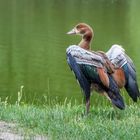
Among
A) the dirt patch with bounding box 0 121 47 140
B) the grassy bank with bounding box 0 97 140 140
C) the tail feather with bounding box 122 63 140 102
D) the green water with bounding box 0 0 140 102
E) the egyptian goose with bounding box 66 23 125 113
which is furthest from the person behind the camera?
the green water with bounding box 0 0 140 102

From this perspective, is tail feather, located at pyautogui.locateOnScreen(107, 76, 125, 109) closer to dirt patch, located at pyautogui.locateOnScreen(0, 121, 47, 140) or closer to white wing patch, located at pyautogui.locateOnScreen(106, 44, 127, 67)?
white wing patch, located at pyautogui.locateOnScreen(106, 44, 127, 67)

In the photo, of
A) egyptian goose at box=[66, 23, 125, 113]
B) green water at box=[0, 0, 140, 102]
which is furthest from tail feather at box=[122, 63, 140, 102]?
green water at box=[0, 0, 140, 102]

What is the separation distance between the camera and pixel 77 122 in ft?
25.8

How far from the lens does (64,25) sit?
41.9 metres

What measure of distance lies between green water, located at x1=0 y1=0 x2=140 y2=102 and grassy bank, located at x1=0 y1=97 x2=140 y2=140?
6255mm

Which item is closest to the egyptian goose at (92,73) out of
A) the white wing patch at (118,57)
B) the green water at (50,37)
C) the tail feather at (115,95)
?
the tail feather at (115,95)

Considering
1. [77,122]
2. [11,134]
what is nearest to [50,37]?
[77,122]

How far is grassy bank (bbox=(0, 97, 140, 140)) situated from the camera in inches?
277

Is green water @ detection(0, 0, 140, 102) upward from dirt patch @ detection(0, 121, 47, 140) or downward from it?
downward

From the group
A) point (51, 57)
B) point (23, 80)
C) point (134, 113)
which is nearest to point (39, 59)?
point (51, 57)

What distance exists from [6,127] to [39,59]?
2059 centimetres

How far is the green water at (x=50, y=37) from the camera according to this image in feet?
→ 70.4

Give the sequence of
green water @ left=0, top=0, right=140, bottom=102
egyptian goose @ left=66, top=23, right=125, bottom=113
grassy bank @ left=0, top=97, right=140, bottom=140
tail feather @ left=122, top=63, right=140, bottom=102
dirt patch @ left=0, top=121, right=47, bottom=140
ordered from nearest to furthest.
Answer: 1. dirt patch @ left=0, top=121, right=47, bottom=140
2. grassy bank @ left=0, top=97, right=140, bottom=140
3. egyptian goose @ left=66, top=23, right=125, bottom=113
4. tail feather @ left=122, top=63, right=140, bottom=102
5. green water @ left=0, top=0, right=140, bottom=102

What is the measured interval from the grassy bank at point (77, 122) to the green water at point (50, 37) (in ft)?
20.5
